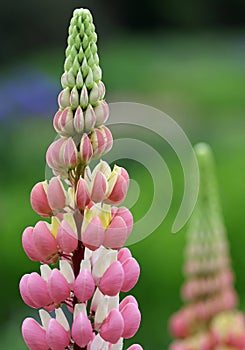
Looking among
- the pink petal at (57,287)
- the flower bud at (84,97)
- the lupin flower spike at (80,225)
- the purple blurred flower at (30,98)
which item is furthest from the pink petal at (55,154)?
the purple blurred flower at (30,98)

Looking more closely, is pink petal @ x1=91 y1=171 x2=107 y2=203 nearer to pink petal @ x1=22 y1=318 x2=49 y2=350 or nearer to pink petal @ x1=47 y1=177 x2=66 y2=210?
pink petal @ x1=47 y1=177 x2=66 y2=210

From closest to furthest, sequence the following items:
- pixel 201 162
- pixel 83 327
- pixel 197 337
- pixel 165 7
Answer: pixel 83 327 < pixel 201 162 < pixel 197 337 < pixel 165 7

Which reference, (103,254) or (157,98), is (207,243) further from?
(157,98)

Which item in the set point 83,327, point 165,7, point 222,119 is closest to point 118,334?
point 83,327

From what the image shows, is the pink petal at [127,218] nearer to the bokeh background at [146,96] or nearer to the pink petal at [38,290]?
the pink petal at [38,290]

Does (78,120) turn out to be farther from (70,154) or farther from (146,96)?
(146,96)

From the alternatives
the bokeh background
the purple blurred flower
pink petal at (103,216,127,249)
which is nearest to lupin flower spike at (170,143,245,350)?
pink petal at (103,216,127,249)
